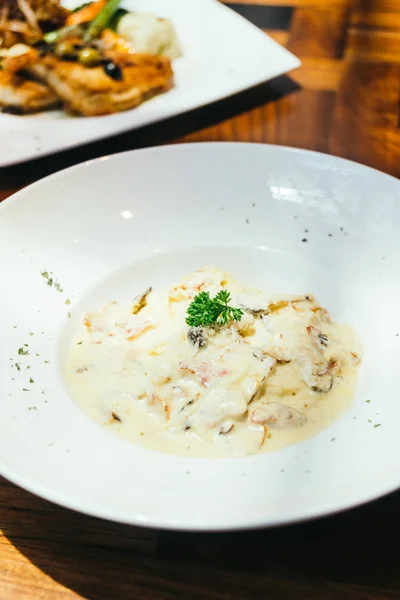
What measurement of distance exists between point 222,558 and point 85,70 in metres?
1.92

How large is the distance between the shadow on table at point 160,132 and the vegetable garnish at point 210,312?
1013 mm

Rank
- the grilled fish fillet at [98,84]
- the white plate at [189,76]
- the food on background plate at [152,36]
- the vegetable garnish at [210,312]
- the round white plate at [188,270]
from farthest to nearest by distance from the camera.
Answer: the food on background plate at [152,36] < the grilled fish fillet at [98,84] < the white plate at [189,76] < the vegetable garnish at [210,312] < the round white plate at [188,270]

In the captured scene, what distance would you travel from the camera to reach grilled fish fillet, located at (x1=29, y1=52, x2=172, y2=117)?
8.49 ft

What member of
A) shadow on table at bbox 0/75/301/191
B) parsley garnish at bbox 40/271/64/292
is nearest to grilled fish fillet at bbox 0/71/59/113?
shadow on table at bbox 0/75/301/191

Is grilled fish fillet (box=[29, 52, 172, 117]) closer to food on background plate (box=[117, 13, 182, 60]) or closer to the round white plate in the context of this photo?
food on background plate (box=[117, 13, 182, 60])

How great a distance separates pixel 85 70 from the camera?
2.60 metres

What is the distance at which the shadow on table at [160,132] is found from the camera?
248 cm

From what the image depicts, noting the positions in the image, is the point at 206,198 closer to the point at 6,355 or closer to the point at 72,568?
the point at 6,355

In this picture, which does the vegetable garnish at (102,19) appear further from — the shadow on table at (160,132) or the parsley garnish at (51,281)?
the parsley garnish at (51,281)

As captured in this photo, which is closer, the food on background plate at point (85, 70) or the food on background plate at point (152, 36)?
the food on background plate at point (85, 70)

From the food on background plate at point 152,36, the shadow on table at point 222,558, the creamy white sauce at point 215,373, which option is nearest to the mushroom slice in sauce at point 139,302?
the creamy white sauce at point 215,373

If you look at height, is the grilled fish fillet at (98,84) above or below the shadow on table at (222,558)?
above

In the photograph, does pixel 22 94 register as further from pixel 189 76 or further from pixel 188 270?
pixel 188 270

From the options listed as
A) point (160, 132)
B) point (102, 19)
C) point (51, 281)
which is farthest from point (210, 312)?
point (102, 19)
